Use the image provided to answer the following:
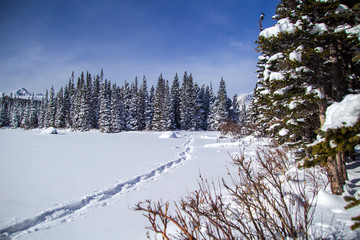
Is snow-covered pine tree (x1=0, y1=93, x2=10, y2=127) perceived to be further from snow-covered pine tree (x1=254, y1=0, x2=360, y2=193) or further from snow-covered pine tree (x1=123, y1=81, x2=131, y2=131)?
snow-covered pine tree (x1=254, y1=0, x2=360, y2=193)

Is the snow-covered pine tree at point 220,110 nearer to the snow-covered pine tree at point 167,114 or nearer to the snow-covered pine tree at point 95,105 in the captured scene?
the snow-covered pine tree at point 167,114

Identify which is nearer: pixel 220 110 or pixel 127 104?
pixel 220 110

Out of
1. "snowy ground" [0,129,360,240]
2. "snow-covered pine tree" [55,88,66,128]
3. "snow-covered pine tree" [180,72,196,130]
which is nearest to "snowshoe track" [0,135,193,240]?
"snowy ground" [0,129,360,240]

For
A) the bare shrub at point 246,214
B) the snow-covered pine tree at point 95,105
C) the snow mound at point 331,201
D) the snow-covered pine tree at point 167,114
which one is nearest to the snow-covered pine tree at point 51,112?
the snow-covered pine tree at point 95,105

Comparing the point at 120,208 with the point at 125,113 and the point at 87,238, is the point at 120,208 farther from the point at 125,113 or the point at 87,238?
the point at 125,113

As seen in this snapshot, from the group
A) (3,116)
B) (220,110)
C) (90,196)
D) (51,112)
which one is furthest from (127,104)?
(3,116)

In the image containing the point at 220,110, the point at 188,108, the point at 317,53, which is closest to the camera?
the point at 317,53

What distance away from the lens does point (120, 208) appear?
423 centimetres

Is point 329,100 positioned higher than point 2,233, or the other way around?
point 329,100

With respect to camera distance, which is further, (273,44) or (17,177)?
(17,177)

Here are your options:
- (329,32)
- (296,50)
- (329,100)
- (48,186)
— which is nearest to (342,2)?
(329,32)

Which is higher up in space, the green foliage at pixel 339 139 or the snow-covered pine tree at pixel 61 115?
the snow-covered pine tree at pixel 61 115

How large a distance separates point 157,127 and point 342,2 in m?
36.1

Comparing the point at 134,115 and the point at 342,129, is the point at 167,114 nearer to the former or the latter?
the point at 134,115
